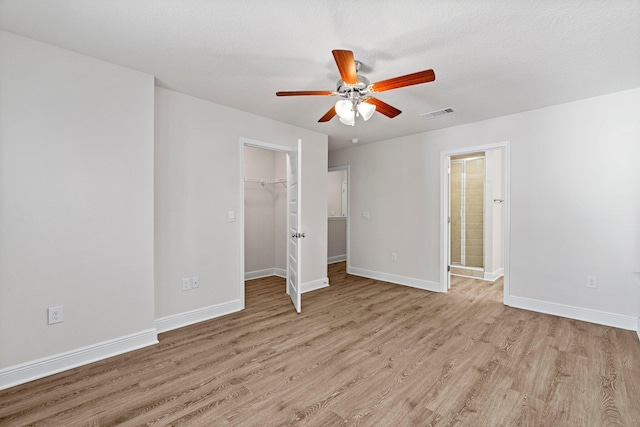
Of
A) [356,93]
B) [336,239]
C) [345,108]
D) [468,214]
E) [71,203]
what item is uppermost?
[356,93]

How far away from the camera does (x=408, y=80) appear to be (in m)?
1.95

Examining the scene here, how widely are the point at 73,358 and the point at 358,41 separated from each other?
3.25 meters

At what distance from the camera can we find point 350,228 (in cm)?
568

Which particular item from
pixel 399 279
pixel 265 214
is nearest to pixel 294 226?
pixel 265 214

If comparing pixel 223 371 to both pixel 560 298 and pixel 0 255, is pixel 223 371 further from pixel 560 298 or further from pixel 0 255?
pixel 560 298

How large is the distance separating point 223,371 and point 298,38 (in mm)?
2529

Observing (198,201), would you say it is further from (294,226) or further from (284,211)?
(284,211)

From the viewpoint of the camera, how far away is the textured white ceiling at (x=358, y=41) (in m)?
1.78

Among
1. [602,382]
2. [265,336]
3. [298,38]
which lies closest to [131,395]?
[265,336]

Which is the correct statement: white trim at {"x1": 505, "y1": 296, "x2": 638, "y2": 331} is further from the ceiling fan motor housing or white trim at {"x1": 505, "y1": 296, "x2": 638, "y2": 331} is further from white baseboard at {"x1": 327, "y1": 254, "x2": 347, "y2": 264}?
white baseboard at {"x1": 327, "y1": 254, "x2": 347, "y2": 264}

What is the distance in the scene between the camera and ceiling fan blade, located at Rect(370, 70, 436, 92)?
1.84m

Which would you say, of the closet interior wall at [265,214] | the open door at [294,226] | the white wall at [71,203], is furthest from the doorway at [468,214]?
the white wall at [71,203]

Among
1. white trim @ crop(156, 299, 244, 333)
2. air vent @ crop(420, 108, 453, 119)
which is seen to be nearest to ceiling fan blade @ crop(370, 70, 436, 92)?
air vent @ crop(420, 108, 453, 119)

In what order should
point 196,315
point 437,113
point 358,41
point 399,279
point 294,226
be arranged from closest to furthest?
point 358,41
point 196,315
point 437,113
point 294,226
point 399,279
